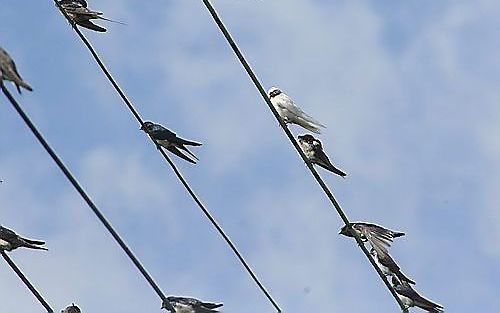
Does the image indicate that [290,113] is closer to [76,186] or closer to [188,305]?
[188,305]

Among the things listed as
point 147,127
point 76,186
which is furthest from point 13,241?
point 76,186

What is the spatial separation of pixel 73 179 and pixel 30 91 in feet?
1.54

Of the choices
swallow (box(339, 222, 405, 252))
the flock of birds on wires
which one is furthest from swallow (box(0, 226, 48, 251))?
swallow (box(339, 222, 405, 252))

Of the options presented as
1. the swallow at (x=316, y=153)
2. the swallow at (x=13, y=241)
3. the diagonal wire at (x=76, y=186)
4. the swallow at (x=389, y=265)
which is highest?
the swallow at (x=316, y=153)

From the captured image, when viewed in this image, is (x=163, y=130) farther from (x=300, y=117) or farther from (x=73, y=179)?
(x=73, y=179)

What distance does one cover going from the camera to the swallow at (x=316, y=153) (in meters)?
7.50

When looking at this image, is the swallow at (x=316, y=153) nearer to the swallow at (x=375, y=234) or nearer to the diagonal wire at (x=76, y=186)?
the swallow at (x=375, y=234)

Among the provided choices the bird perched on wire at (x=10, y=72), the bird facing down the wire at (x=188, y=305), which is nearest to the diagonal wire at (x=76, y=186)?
the bird perched on wire at (x=10, y=72)

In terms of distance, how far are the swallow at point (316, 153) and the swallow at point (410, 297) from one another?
2.85ft

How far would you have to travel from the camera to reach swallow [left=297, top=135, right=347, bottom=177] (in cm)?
750

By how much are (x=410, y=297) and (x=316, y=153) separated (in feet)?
3.93

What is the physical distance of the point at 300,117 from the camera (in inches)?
291

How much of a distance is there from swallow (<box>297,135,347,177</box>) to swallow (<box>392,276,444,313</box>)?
87 centimetres

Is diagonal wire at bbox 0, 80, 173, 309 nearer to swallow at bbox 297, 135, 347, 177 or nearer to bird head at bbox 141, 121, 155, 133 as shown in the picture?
bird head at bbox 141, 121, 155, 133
